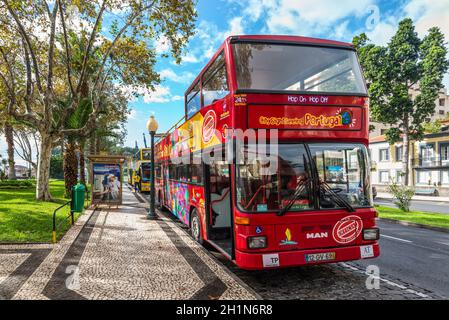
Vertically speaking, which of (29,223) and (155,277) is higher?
(29,223)

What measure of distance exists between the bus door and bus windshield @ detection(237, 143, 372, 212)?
1.94 meters

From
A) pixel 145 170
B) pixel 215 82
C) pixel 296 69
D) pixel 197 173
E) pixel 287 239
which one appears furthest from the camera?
pixel 145 170

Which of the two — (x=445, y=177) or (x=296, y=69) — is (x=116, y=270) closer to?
(x=296, y=69)

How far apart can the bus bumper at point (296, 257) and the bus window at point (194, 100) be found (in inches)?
161

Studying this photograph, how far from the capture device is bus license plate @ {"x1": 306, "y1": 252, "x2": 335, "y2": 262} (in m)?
5.08

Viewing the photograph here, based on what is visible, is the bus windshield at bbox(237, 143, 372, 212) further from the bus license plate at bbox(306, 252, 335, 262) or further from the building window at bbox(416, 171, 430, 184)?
the building window at bbox(416, 171, 430, 184)

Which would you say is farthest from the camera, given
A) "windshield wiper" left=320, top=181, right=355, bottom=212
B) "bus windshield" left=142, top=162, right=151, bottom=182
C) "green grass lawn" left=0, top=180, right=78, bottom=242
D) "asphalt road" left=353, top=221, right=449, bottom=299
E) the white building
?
the white building

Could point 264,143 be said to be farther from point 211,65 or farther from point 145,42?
point 145,42

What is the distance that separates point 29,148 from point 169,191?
36360 mm

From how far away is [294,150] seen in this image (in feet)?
17.0

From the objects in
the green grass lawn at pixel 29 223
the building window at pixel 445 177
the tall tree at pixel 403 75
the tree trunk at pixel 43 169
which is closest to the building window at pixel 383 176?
the building window at pixel 445 177

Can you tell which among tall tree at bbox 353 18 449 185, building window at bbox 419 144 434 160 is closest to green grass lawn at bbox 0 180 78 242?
tall tree at bbox 353 18 449 185

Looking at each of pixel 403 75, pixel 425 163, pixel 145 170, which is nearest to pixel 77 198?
pixel 145 170

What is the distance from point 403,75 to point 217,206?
1264 inches
